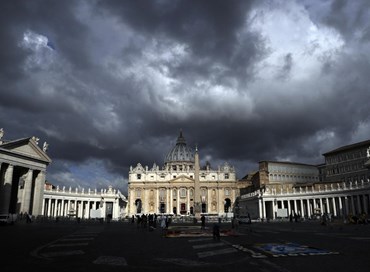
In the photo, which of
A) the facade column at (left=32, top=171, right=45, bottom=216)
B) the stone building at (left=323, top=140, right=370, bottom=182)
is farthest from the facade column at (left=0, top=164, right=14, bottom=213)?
the stone building at (left=323, top=140, right=370, bottom=182)

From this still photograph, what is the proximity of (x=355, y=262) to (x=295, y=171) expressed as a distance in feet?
344

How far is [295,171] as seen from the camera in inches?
4355

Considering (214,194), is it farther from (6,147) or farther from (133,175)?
(6,147)

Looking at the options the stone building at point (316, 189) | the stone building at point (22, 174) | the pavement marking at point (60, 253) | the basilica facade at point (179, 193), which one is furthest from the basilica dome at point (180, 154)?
the pavement marking at point (60, 253)

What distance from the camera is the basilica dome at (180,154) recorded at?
160875 millimetres

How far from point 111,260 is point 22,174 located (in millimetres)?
49230

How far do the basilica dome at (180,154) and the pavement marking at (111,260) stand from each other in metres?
Answer: 147

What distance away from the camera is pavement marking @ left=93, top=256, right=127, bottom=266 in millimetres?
10617

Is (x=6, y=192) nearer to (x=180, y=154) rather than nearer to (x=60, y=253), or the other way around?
(x=60, y=253)

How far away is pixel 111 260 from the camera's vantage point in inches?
444

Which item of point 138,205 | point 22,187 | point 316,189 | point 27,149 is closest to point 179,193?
point 138,205

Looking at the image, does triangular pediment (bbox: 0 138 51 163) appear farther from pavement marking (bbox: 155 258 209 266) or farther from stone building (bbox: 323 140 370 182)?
stone building (bbox: 323 140 370 182)

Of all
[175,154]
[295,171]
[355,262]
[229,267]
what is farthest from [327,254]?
Answer: [175,154]

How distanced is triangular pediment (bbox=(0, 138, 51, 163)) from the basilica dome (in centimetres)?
10658
